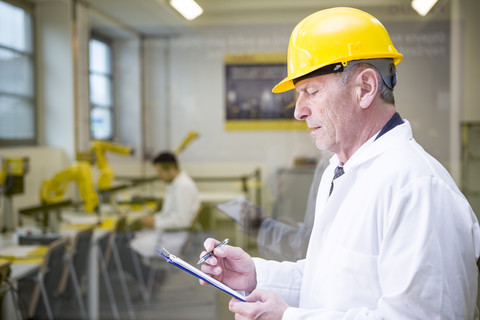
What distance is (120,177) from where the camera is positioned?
4.60 m

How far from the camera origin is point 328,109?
99 cm

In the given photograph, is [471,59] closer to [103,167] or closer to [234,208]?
[103,167]

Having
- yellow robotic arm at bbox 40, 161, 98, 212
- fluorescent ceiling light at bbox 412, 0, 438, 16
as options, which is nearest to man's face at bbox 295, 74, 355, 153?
fluorescent ceiling light at bbox 412, 0, 438, 16

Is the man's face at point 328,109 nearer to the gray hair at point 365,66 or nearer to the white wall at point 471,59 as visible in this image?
the gray hair at point 365,66

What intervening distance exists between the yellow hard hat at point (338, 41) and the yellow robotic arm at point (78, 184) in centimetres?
282

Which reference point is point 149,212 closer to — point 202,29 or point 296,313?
point 202,29

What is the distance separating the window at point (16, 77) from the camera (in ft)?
13.8

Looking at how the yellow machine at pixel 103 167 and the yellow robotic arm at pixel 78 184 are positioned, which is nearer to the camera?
the yellow robotic arm at pixel 78 184

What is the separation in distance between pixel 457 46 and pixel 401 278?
395 centimetres

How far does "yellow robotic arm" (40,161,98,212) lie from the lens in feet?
11.6

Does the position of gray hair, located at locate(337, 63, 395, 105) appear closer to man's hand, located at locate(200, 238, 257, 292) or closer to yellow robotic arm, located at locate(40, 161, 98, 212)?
man's hand, located at locate(200, 238, 257, 292)

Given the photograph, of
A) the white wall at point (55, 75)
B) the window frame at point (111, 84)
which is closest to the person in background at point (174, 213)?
the window frame at point (111, 84)

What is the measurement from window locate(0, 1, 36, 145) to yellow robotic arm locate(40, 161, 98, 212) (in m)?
0.85

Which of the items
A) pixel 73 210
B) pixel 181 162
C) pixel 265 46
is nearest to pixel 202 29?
pixel 265 46
